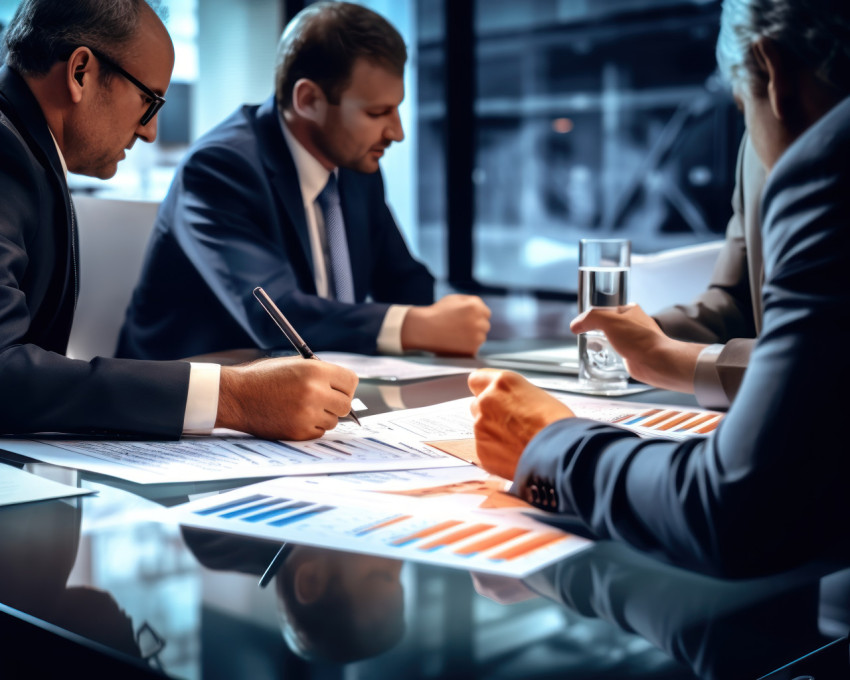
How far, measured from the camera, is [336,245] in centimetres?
235

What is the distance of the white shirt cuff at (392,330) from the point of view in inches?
72.9

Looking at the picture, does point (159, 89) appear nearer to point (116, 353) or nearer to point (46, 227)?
point (46, 227)

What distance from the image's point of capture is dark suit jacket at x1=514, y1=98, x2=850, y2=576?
567 millimetres

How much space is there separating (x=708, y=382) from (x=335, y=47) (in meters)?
1.46

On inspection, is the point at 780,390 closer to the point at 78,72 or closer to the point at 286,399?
the point at 286,399

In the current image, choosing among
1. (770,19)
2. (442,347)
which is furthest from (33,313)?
(770,19)

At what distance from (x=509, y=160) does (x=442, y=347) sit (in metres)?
9.97

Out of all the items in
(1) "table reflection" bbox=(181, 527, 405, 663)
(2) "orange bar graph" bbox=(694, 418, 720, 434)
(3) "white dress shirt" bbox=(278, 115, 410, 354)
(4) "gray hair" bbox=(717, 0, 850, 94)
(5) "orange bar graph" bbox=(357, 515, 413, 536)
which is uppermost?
(4) "gray hair" bbox=(717, 0, 850, 94)

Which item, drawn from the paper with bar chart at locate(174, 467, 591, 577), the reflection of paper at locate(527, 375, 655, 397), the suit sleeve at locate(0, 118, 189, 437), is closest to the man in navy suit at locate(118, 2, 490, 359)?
the reflection of paper at locate(527, 375, 655, 397)

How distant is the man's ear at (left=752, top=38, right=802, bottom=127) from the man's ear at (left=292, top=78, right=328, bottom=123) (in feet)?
5.78

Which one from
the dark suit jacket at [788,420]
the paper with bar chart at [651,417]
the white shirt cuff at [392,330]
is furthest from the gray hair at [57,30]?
the dark suit jacket at [788,420]

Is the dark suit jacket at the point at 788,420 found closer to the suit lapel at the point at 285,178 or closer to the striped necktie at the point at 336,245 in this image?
the suit lapel at the point at 285,178

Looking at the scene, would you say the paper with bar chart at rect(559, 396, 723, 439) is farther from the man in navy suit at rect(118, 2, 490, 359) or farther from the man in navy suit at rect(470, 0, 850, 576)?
the man in navy suit at rect(118, 2, 490, 359)

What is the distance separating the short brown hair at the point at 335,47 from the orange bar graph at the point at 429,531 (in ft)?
5.78
